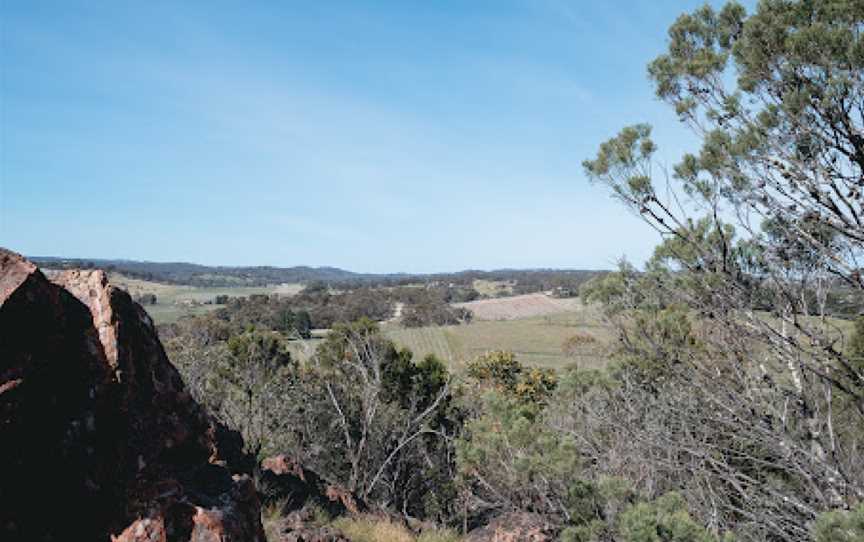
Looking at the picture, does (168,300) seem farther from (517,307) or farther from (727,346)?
(727,346)

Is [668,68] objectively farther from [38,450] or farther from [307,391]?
[307,391]

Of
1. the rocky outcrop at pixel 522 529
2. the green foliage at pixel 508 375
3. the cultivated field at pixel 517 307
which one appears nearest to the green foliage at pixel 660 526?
the rocky outcrop at pixel 522 529

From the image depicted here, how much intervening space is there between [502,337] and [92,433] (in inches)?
2192

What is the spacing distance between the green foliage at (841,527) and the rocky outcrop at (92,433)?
3.09 meters

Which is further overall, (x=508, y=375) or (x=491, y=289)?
(x=491, y=289)

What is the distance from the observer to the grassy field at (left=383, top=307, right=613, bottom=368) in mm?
40469

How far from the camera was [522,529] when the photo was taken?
18.8 ft

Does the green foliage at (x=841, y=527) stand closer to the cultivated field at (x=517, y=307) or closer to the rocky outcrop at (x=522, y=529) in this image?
the rocky outcrop at (x=522, y=529)

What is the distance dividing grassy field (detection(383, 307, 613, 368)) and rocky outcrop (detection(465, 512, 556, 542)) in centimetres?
2736

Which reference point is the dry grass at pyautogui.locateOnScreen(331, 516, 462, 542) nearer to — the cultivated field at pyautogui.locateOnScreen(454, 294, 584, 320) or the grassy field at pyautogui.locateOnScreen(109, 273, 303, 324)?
the grassy field at pyautogui.locateOnScreen(109, 273, 303, 324)

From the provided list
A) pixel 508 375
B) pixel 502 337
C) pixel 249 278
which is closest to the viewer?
pixel 508 375

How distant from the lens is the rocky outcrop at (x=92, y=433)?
9.21 ft

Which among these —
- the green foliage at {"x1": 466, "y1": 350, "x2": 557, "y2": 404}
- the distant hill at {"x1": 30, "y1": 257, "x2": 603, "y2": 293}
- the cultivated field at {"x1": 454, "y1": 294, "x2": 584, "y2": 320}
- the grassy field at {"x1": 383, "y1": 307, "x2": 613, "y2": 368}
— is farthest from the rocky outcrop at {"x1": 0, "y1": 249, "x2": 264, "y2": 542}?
the cultivated field at {"x1": 454, "y1": 294, "x2": 584, "y2": 320}

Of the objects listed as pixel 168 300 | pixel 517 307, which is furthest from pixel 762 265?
pixel 517 307
